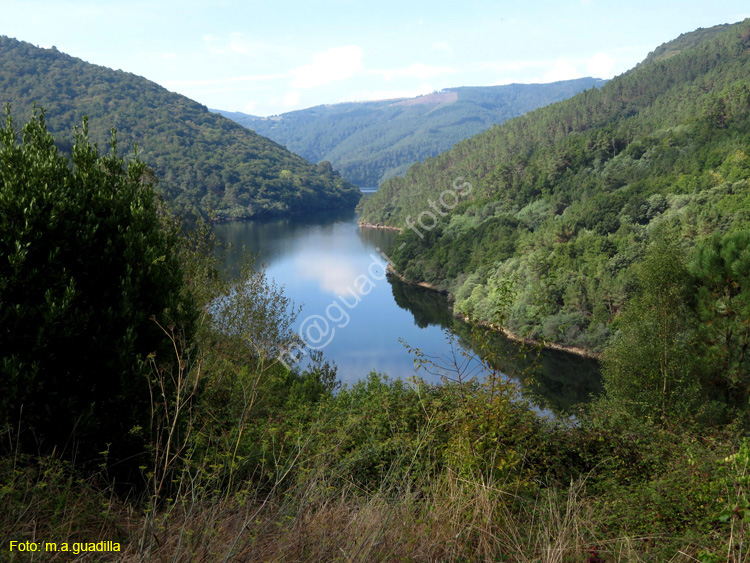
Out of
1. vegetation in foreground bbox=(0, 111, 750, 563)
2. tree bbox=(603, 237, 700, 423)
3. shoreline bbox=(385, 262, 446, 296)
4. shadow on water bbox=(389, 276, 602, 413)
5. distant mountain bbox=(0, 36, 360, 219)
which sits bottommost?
shadow on water bbox=(389, 276, 602, 413)

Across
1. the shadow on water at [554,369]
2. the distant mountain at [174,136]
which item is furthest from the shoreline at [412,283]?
the distant mountain at [174,136]

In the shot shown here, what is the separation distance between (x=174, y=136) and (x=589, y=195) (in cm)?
7617

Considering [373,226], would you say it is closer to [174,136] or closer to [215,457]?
→ [174,136]

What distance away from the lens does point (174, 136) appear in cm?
9256

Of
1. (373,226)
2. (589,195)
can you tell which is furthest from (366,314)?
(373,226)

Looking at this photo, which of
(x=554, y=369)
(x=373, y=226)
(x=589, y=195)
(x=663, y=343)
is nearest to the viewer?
(x=663, y=343)

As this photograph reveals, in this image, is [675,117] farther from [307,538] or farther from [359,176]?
[359,176]

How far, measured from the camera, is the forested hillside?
28.0 metres

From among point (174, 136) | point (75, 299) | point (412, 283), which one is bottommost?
point (412, 283)

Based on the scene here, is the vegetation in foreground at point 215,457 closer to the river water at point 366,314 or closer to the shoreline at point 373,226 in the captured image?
the river water at point 366,314

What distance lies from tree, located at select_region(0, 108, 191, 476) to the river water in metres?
3.09

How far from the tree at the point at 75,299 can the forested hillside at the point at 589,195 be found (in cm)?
324

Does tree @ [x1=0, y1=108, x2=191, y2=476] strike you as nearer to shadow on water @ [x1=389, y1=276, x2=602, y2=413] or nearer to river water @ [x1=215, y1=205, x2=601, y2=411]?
river water @ [x1=215, y1=205, x2=601, y2=411]

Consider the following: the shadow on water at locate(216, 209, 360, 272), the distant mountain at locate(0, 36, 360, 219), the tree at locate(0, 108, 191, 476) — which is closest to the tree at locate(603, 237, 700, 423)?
the tree at locate(0, 108, 191, 476)
